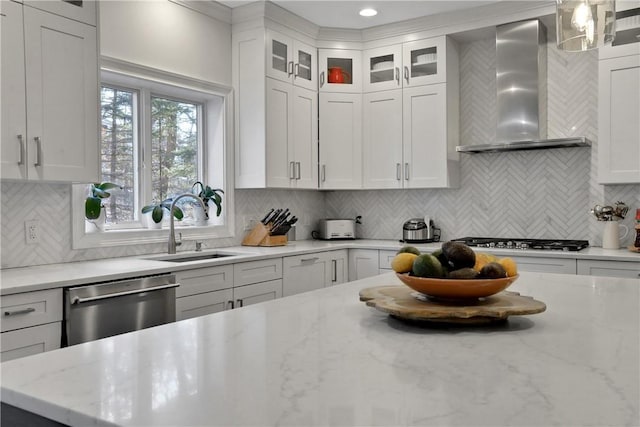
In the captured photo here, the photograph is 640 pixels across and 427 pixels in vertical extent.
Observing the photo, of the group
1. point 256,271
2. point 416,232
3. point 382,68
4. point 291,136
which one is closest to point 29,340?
point 256,271

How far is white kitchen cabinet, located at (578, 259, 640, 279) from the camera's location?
10.8 ft

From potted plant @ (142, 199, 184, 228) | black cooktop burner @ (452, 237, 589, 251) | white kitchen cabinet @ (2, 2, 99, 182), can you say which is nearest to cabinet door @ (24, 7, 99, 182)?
white kitchen cabinet @ (2, 2, 99, 182)

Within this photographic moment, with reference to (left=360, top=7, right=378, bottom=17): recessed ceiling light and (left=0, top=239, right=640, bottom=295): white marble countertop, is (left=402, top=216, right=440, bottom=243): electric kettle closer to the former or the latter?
(left=0, top=239, right=640, bottom=295): white marble countertop

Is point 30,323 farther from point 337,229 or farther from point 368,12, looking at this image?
point 368,12

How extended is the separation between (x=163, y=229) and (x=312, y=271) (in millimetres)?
1132

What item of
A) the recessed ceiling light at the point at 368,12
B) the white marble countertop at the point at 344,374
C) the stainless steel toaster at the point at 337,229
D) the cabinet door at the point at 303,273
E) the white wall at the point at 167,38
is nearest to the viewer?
the white marble countertop at the point at 344,374

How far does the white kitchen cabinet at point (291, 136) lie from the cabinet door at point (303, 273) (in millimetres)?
646

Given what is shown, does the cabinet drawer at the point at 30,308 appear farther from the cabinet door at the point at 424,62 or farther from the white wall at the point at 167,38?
the cabinet door at the point at 424,62

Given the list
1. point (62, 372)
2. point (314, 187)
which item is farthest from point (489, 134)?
point (62, 372)

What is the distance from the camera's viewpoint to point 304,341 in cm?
122

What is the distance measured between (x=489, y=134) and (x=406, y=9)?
1.22 meters

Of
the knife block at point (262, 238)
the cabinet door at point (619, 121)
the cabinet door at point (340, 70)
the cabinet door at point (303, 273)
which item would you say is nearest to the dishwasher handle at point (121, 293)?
the cabinet door at point (303, 273)

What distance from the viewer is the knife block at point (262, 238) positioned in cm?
424

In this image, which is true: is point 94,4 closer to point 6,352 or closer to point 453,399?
point 6,352
